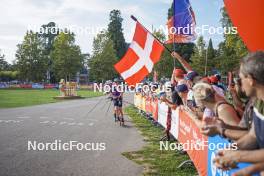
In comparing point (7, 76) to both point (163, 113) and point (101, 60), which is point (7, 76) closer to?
point (101, 60)

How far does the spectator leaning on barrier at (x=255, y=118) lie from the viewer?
2.57 m

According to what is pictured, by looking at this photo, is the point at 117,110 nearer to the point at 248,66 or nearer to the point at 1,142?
the point at 1,142

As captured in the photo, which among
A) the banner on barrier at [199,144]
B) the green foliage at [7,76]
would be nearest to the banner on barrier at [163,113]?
the banner on barrier at [199,144]

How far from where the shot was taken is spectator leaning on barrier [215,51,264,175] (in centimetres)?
257

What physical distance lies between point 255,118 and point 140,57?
30.0 ft

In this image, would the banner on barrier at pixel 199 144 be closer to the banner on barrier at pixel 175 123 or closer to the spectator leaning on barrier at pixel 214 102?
the banner on barrier at pixel 175 123

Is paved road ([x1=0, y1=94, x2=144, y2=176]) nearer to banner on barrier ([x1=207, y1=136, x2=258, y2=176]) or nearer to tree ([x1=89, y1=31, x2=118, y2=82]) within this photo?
banner on barrier ([x1=207, y1=136, x2=258, y2=176])

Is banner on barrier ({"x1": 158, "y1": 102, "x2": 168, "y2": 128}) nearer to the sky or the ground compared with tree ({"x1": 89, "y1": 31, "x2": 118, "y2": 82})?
nearer to the ground

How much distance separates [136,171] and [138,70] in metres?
4.84

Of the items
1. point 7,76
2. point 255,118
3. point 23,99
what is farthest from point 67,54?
point 255,118

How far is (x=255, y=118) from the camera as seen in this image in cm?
290

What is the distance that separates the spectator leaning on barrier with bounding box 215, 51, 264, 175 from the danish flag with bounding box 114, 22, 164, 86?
866cm

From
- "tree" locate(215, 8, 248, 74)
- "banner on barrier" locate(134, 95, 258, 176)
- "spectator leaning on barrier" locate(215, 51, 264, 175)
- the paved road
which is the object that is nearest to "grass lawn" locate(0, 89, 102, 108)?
the paved road

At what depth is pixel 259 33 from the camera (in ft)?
12.6
